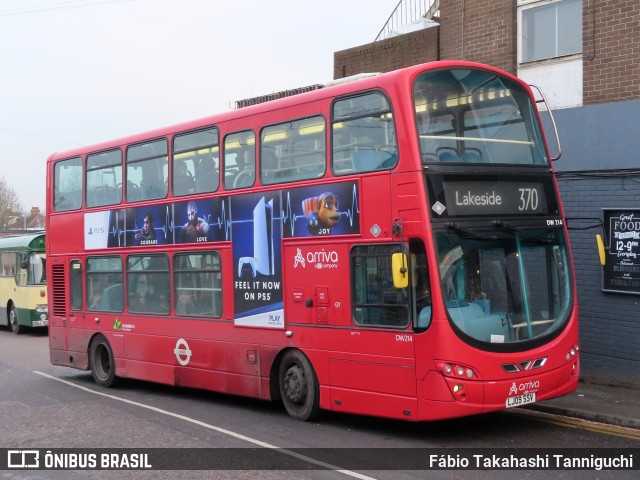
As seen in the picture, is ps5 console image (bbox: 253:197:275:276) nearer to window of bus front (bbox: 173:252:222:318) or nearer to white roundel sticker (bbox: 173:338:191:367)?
window of bus front (bbox: 173:252:222:318)

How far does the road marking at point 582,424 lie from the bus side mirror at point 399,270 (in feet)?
9.60

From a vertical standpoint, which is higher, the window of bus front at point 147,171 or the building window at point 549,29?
the building window at point 549,29

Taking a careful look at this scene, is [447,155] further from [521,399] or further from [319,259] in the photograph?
[521,399]

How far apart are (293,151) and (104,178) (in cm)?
531

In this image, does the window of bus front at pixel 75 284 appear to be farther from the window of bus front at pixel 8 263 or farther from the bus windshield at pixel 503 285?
the window of bus front at pixel 8 263

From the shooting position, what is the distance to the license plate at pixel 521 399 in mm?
8297

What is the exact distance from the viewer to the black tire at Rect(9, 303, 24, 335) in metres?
26.6

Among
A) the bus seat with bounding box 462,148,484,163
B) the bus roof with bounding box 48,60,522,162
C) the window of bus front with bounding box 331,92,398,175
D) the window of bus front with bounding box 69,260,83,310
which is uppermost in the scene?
the bus roof with bounding box 48,60,522,162

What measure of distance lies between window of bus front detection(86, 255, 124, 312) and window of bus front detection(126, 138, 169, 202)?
4.52ft

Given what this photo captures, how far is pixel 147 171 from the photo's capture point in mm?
12961

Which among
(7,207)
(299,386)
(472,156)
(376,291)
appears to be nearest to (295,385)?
(299,386)

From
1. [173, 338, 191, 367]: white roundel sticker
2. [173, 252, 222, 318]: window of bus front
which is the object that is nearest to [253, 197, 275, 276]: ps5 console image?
[173, 252, 222, 318]: window of bus front

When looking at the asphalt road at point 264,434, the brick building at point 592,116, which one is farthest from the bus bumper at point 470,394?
the brick building at point 592,116

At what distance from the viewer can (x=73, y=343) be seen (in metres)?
15.1
